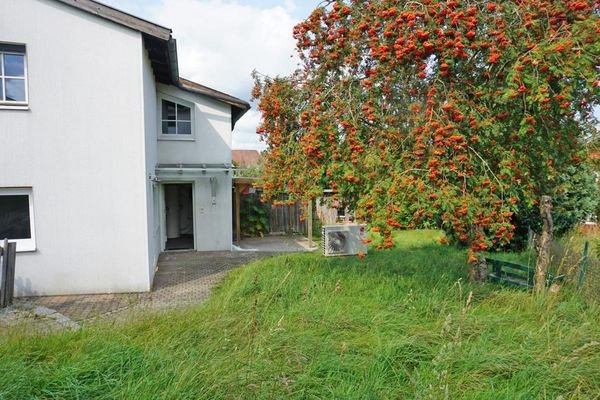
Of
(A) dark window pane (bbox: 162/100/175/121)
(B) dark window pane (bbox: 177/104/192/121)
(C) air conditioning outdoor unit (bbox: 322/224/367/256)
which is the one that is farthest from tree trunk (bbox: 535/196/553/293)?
(A) dark window pane (bbox: 162/100/175/121)

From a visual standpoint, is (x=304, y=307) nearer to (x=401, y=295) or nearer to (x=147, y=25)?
(x=401, y=295)

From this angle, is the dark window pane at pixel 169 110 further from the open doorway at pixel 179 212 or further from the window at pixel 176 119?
the open doorway at pixel 179 212

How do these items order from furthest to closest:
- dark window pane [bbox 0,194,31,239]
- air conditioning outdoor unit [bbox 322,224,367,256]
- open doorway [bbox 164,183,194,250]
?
open doorway [bbox 164,183,194,250]
air conditioning outdoor unit [bbox 322,224,367,256]
dark window pane [bbox 0,194,31,239]

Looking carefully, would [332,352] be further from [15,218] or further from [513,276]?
[15,218]

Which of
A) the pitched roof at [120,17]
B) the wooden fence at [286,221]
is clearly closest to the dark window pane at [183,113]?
the pitched roof at [120,17]

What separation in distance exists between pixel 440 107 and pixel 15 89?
8.07 m

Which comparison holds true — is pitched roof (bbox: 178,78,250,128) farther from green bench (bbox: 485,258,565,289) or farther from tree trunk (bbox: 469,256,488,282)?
green bench (bbox: 485,258,565,289)

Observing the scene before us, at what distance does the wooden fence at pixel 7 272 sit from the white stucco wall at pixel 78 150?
2.13 feet

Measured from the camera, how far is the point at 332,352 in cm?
377

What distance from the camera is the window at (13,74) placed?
7.53 meters

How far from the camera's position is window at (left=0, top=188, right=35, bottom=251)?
25.2 feet

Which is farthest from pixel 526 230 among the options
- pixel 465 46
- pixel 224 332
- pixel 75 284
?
pixel 75 284

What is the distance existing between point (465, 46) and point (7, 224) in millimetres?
8903

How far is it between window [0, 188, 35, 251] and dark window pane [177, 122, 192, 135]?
575 centimetres
